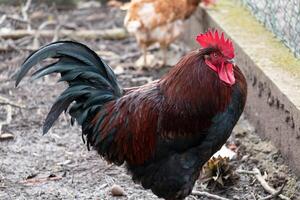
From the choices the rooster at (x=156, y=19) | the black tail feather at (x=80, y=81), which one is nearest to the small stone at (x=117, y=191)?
the black tail feather at (x=80, y=81)

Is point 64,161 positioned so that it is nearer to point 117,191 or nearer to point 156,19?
point 117,191

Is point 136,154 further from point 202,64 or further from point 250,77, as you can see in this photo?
point 250,77

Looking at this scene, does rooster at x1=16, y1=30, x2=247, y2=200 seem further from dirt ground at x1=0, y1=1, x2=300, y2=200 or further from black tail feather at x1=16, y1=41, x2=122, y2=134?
dirt ground at x1=0, y1=1, x2=300, y2=200

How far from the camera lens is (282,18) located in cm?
527

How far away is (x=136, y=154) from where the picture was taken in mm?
4047

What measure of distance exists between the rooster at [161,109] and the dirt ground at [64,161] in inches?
17.9

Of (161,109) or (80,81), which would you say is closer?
(161,109)

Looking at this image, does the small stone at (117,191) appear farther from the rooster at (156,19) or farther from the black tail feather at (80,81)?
the rooster at (156,19)

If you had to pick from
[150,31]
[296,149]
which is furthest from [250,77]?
[150,31]

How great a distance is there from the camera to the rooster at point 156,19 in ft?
20.6

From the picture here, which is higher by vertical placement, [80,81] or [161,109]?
[80,81]

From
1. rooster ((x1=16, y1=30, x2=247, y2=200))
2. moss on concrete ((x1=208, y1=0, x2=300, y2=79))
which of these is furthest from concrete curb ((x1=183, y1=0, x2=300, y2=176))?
rooster ((x1=16, y1=30, x2=247, y2=200))

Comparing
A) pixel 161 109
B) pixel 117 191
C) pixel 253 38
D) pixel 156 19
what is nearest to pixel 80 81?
pixel 161 109

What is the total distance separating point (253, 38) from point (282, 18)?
41cm
